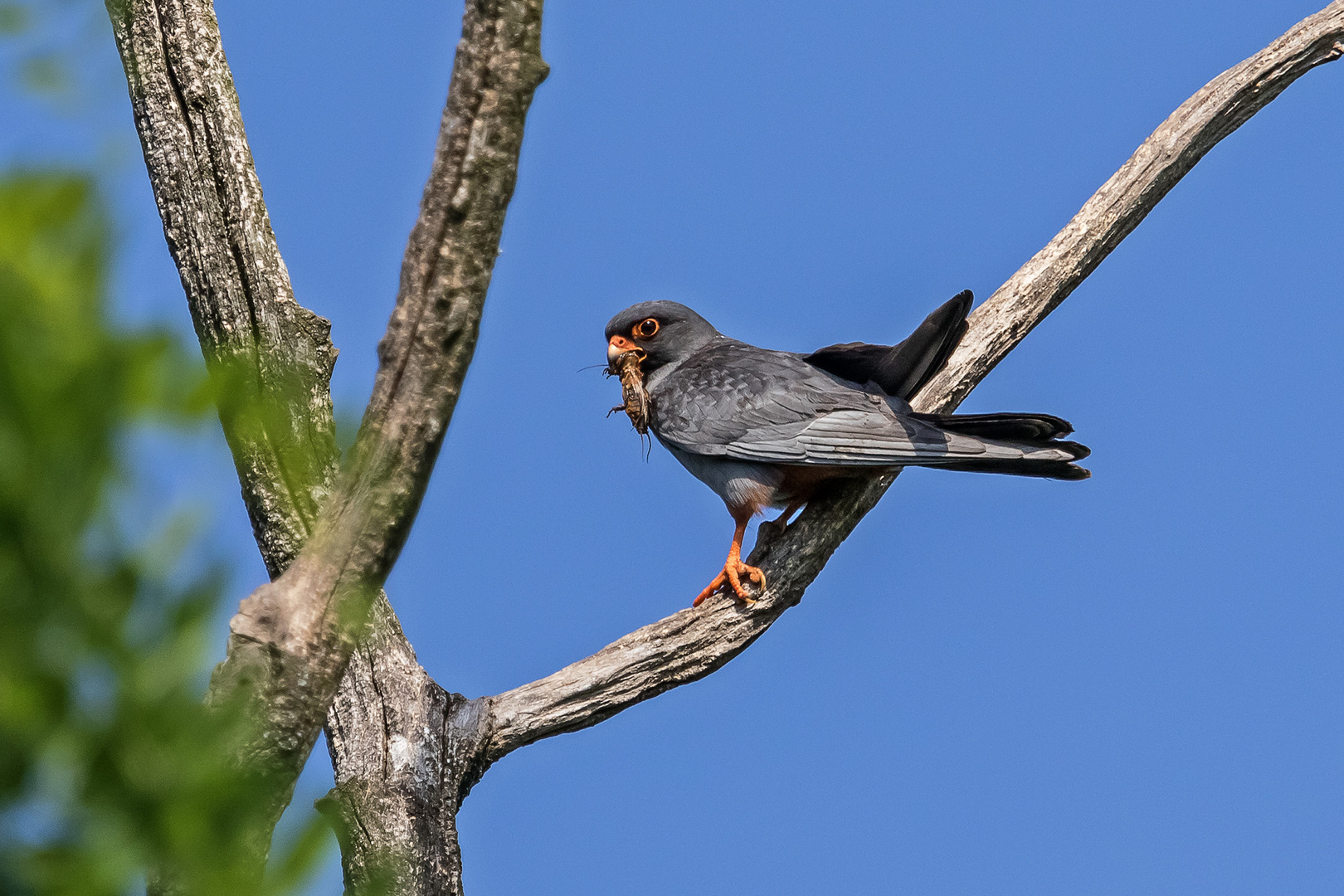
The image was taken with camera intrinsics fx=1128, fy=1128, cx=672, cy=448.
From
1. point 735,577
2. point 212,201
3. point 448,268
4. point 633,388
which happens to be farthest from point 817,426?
point 212,201

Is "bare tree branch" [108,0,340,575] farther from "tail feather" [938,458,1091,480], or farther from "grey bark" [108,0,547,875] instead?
"tail feather" [938,458,1091,480]

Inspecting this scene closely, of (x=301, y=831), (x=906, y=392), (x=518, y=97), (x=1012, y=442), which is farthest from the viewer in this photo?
(x=906, y=392)

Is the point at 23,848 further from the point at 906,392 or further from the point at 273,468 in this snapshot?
the point at 906,392

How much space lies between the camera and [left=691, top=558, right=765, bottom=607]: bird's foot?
190 inches

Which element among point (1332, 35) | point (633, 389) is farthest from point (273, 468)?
point (1332, 35)

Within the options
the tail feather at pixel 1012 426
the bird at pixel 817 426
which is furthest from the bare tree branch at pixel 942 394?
the tail feather at pixel 1012 426

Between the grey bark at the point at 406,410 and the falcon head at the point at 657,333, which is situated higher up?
the falcon head at the point at 657,333

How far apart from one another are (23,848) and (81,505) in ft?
0.85

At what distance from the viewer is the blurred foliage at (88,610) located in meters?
0.75

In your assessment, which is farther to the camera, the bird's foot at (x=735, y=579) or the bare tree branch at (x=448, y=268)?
the bird's foot at (x=735, y=579)

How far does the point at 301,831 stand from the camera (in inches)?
33.3

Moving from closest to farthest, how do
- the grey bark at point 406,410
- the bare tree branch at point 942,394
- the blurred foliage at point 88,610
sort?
the blurred foliage at point 88,610 → the grey bark at point 406,410 → the bare tree branch at point 942,394

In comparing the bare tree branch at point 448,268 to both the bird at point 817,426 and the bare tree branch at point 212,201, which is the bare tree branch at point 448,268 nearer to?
the bare tree branch at point 212,201

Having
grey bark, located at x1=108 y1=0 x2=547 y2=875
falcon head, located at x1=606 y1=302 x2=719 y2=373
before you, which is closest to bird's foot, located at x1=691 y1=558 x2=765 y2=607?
falcon head, located at x1=606 y1=302 x2=719 y2=373
